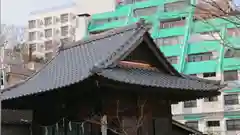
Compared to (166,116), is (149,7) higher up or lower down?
higher up

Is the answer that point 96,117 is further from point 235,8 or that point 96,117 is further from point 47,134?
point 235,8

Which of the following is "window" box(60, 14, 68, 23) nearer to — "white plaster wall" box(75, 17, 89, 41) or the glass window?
the glass window

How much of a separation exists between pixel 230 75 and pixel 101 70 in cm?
3650

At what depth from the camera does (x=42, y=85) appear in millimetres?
14727

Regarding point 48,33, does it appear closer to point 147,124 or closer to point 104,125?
point 147,124

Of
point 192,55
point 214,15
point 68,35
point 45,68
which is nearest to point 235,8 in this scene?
point 214,15

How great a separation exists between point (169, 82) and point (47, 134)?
5224 millimetres

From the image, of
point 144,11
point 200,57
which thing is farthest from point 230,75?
point 144,11

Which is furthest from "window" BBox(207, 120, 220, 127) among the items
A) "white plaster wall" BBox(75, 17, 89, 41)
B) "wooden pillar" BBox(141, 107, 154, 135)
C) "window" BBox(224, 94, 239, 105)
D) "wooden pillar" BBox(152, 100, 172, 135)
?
"wooden pillar" BBox(141, 107, 154, 135)

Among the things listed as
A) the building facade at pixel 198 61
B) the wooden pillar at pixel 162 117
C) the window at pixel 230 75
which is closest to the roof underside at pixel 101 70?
the wooden pillar at pixel 162 117

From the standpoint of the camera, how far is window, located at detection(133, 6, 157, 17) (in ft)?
188

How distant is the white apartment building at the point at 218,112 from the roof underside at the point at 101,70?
30005 mm

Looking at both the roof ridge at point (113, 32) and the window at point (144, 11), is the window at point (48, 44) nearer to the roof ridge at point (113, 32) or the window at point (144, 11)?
the window at point (144, 11)

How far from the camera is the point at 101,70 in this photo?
12023 millimetres
